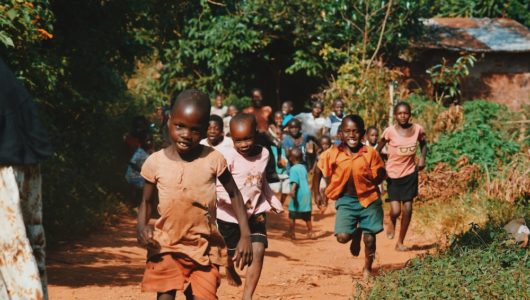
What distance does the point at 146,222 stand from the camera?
5.27m

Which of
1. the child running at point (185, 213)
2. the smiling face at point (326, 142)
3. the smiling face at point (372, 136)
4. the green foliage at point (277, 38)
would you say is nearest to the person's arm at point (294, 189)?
the smiling face at point (372, 136)

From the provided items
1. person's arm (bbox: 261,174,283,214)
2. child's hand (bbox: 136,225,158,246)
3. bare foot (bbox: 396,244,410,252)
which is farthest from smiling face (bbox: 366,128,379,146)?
child's hand (bbox: 136,225,158,246)

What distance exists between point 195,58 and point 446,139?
319 inches

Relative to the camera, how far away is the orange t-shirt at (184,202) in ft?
17.0

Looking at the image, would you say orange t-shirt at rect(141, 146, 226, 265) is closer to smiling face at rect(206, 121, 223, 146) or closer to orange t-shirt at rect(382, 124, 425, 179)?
smiling face at rect(206, 121, 223, 146)

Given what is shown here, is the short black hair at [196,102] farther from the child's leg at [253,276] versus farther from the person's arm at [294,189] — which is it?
the person's arm at [294,189]

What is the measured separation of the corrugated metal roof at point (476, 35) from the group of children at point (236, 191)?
8.18m

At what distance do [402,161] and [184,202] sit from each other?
5.66 metres

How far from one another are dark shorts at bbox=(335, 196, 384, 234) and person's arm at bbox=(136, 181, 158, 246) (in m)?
3.50

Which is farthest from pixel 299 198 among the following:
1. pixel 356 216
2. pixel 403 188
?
pixel 356 216

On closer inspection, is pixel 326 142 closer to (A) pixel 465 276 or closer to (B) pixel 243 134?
(B) pixel 243 134

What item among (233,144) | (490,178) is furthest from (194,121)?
(490,178)

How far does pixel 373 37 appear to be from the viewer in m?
18.2

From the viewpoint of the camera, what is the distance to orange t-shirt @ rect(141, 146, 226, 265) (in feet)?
17.0
